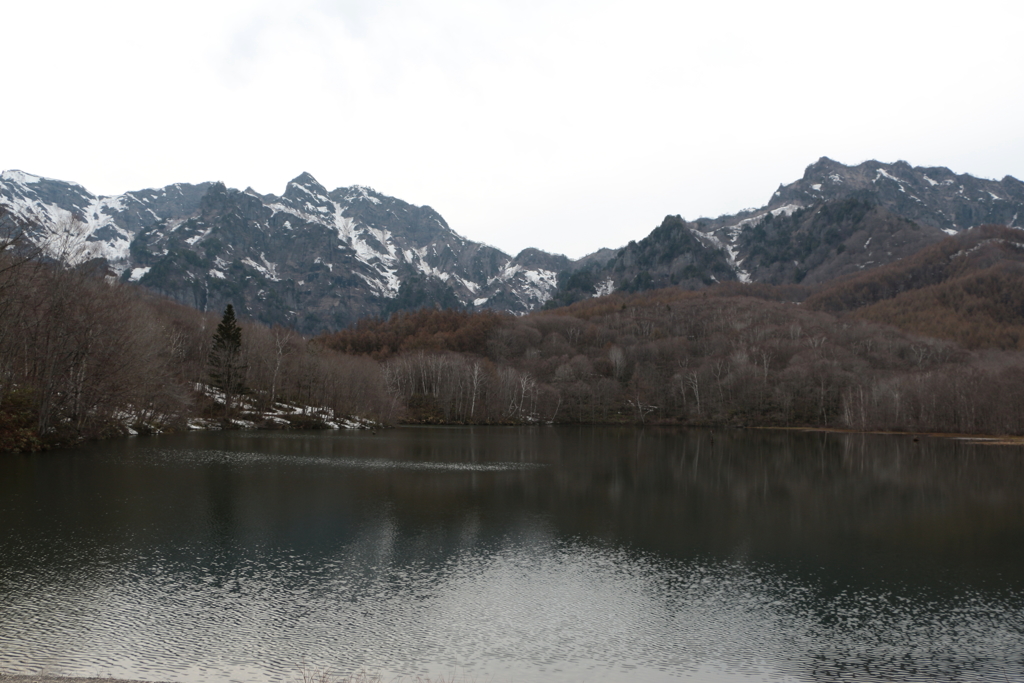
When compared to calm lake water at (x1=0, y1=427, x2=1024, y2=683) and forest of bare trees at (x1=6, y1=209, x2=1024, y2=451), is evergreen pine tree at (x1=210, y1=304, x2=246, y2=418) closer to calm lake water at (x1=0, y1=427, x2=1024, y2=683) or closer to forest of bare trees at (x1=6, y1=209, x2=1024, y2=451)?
forest of bare trees at (x1=6, y1=209, x2=1024, y2=451)

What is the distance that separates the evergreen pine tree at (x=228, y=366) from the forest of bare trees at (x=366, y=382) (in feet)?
2.76

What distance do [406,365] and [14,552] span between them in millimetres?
141495

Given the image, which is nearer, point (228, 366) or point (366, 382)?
point (228, 366)

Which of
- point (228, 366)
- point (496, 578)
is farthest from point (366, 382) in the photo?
point (496, 578)

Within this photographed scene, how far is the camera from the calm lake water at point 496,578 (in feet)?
50.6

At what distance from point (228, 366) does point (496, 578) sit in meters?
93.5

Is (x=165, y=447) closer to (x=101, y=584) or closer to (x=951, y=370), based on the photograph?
(x=101, y=584)

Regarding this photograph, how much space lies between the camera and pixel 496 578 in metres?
22.6

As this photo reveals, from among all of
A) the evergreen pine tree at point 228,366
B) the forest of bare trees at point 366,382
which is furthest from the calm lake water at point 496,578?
the evergreen pine tree at point 228,366

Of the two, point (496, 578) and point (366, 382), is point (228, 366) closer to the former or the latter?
point (366, 382)

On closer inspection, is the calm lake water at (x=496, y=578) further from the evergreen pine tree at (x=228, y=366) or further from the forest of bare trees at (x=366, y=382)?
the evergreen pine tree at (x=228, y=366)

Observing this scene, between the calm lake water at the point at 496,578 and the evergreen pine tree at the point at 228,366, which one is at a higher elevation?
the evergreen pine tree at the point at 228,366

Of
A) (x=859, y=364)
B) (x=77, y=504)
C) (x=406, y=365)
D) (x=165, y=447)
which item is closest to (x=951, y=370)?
(x=859, y=364)

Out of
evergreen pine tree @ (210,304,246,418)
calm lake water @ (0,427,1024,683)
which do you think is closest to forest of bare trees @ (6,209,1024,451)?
evergreen pine tree @ (210,304,246,418)
